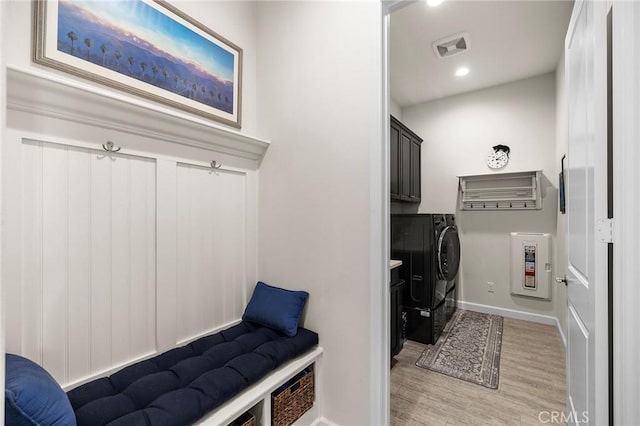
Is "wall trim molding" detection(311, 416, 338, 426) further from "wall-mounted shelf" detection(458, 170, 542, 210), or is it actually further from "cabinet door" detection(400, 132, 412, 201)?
"wall-mounted shelf" detection(458, 170, 542, 210)

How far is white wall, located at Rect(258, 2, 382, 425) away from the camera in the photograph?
1.59m

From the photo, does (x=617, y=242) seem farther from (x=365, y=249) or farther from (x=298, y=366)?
(x=298, y=366)

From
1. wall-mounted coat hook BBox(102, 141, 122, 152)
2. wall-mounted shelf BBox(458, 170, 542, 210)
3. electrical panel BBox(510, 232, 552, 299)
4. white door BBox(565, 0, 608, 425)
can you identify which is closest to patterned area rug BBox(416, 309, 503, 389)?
electrical panel BBox(510, 232, 552, 299)

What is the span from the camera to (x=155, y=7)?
1513 millimetres

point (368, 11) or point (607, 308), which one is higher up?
point (368, 11)

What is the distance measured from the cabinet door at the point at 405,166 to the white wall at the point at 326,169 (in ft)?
6.05

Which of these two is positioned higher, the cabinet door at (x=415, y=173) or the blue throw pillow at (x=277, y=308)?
the cabinet door at (x=415, y=173)

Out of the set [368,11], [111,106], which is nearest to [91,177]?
[111,106]

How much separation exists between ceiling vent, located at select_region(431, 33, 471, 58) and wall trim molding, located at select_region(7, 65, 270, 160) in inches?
88.2

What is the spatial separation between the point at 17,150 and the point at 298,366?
5.08ft

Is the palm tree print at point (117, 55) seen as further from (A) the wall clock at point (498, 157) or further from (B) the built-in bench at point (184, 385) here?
(A) the wall clock at point (498, 157)

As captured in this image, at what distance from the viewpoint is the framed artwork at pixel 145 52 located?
1212 millimetres

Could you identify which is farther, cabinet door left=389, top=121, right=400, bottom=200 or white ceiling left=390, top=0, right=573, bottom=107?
cabinet door left=389, top=121, right=400, bottom=200

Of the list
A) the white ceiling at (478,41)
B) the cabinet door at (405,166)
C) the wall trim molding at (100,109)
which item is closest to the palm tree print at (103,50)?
the wall trim molding at (100,109)
